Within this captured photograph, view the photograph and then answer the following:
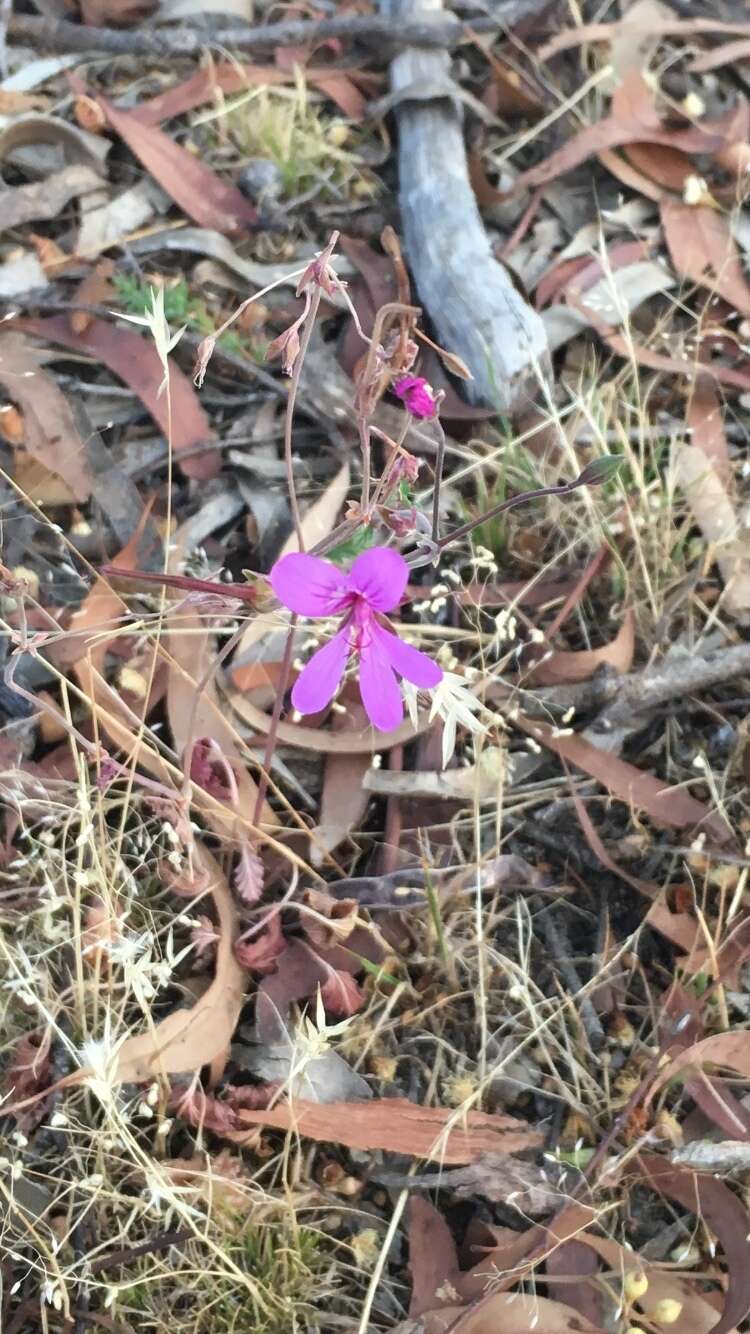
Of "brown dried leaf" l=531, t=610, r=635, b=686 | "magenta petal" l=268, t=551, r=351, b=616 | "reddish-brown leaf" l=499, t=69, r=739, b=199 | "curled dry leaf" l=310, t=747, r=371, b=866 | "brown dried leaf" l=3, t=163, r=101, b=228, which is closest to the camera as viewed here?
"magenta petal" l=268, t=551, r=351, b=616

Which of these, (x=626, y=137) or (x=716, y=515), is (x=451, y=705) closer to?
(x=716, y=515)

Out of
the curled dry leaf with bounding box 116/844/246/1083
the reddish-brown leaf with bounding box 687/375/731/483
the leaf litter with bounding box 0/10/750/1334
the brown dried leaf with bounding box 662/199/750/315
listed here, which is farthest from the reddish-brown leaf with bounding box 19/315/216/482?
the brown dried leaf with bounding box 662/199/750/315

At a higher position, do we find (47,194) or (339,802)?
(47,194)

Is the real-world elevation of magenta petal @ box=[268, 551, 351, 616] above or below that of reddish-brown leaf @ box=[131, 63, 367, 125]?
below

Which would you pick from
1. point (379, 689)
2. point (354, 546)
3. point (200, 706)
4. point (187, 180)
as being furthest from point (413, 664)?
point (187, 180)

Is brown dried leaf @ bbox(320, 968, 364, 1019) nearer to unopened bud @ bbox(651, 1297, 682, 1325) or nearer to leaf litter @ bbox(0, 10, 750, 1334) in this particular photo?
leaf litter @ bbox(0, 10, 750, 1334)

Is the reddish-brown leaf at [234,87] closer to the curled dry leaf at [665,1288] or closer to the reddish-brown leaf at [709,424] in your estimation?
the reddish-brown leaf at [709,424]
